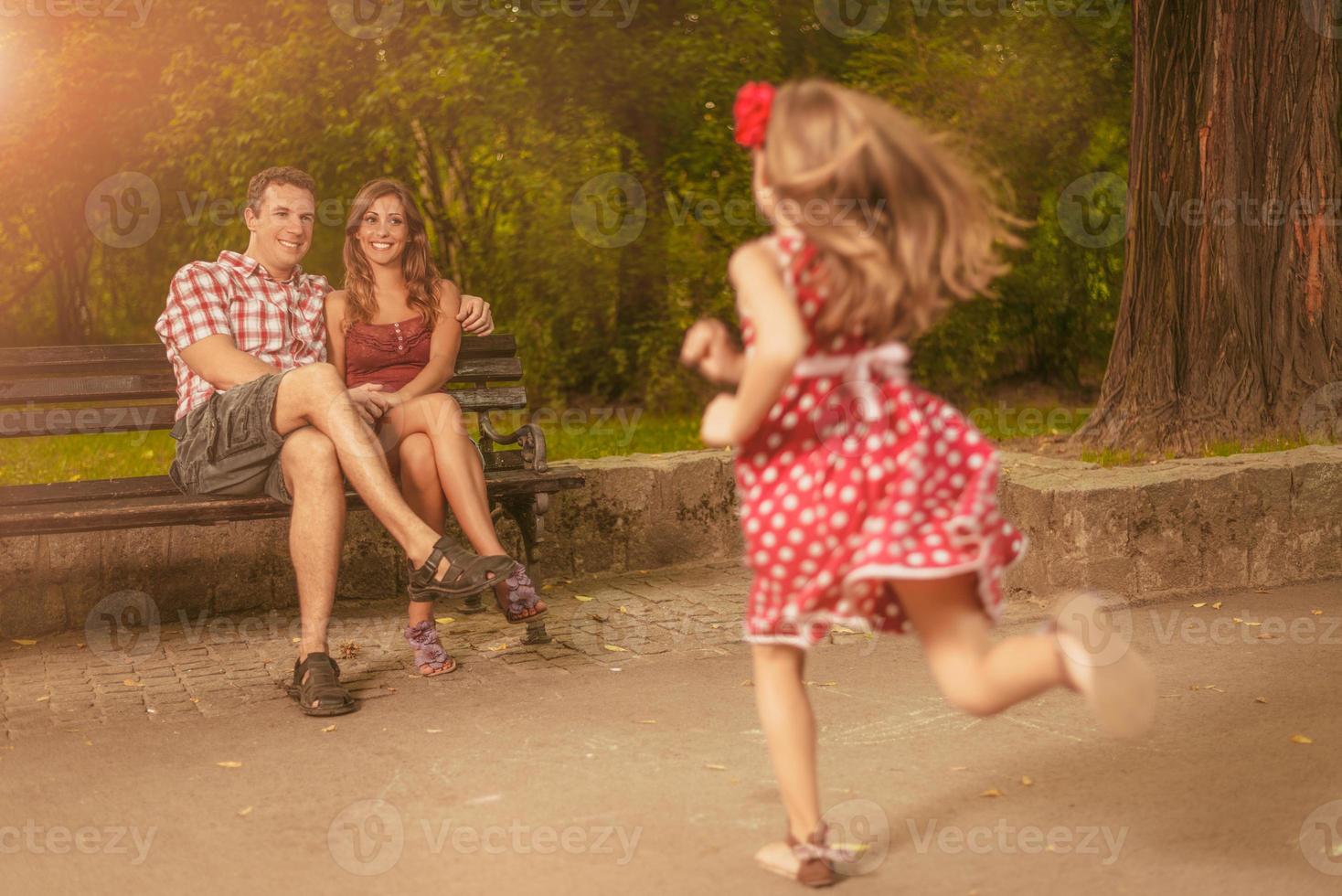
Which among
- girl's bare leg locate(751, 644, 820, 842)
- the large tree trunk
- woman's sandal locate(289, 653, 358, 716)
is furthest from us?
the large tree trunk

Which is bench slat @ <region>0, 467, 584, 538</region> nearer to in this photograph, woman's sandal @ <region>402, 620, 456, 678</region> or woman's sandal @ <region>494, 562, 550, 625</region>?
woman's sandal @ <region>402, 620, 456, 678</region>

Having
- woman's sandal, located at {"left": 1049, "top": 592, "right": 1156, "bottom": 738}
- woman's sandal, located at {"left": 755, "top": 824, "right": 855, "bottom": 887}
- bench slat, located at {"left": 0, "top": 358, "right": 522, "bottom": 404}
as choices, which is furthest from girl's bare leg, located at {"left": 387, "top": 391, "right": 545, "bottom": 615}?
woman's sandal, located at {"left": 1049, "top": 592, "right": 1156, "bottom": 738}

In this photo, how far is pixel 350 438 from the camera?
16.6 feet

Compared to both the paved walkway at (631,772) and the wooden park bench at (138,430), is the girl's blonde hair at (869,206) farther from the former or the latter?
the wooden park bench at (138,430)

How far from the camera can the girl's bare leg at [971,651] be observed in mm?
3021

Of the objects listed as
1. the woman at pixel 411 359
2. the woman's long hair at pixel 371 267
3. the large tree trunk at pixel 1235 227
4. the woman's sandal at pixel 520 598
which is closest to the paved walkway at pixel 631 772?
the woman's sandal at pixel 520 598

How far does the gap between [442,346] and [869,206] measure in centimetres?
295

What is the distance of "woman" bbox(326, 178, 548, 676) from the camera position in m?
5.32

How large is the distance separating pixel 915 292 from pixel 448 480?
Result: 250 cm

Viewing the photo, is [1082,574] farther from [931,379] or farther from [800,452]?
[931,379]

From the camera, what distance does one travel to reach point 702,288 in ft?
39.4

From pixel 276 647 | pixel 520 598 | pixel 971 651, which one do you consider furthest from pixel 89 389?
pixel 971 651

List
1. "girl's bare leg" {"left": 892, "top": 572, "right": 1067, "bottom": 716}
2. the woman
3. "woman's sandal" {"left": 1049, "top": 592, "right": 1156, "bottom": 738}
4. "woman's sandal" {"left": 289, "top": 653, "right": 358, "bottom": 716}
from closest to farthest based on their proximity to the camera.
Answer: "woman's sandal" {"left": 1049, "top": 592, "right": 1156, "bottom": 738} < "girl's bare leg" {"left": 892, "top": 572, "right": 1067, "bottom": 716} < "woman's sandal" {"left": 289, "top": 653, "right": 358, "bottom": 716} < the woman

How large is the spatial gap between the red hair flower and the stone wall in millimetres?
2972
